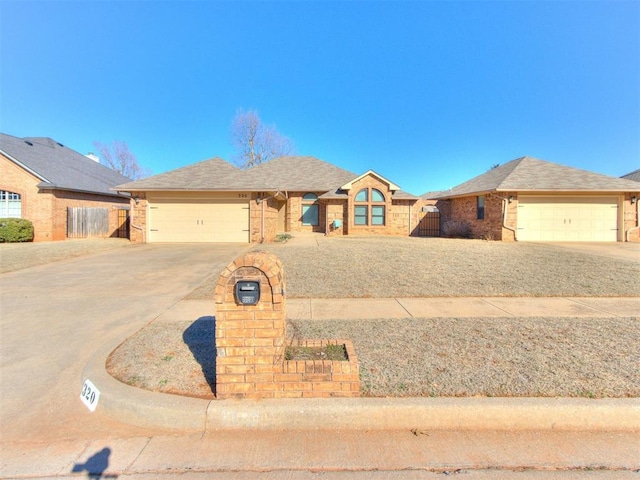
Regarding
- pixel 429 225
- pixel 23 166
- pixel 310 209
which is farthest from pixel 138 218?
pixel 429 225

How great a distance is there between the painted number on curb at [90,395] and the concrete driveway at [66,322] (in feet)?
0.16

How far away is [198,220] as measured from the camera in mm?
15219

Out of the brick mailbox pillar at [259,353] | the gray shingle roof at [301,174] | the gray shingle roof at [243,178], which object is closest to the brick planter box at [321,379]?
the brick mailbox pillar at [259,353]

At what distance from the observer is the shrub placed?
19112mm

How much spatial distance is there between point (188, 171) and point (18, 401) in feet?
49.5

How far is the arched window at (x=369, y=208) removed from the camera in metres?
19.9

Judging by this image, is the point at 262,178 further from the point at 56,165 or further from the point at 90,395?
the point at 90,395

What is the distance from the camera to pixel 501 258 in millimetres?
10164

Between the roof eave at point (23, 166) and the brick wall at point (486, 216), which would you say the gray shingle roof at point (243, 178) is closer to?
the roof eave at point (23, 166)

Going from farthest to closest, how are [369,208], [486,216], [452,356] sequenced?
[369,208]
[486,216]
[452,356]

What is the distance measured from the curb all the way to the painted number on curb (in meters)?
0.52

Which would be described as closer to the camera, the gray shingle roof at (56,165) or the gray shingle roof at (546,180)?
the gray shingle roof at (546,180)

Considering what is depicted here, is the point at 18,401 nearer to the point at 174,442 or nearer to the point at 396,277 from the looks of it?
the point at 174,442

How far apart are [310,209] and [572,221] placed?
15.1 metres
